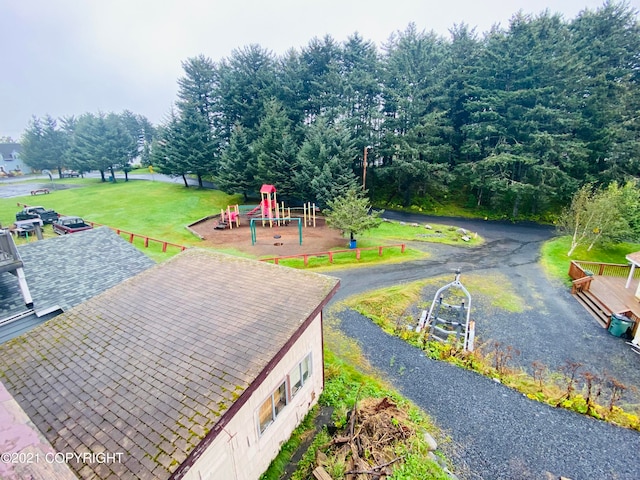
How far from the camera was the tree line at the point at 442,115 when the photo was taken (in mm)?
29328

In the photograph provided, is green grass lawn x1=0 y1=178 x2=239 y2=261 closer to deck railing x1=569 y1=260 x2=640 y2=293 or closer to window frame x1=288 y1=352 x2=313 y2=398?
window frame x1=288 y1=352 x2=313 y2=398

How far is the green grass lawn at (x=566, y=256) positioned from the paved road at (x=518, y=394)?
214 centimetres

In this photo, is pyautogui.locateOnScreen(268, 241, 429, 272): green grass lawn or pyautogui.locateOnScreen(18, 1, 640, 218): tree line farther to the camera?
pyautogui.locateOnScreen(18, 1, 640, 218): tree line

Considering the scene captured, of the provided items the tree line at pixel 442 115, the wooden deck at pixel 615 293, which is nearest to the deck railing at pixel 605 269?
the wooden deck at pixel 615 293

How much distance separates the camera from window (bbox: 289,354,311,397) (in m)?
7.84

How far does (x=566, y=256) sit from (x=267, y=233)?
22718mm

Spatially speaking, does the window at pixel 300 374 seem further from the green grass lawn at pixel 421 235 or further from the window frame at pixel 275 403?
the green grass lawn at pixel 421 235

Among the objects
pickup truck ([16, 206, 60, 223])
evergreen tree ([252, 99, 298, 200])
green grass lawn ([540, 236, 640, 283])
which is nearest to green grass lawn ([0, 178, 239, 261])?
pickup truck ([16, 206, 60, 223])

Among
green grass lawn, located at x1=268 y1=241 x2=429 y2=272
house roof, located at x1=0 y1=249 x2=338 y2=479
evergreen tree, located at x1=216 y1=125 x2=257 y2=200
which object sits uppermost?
evergreen tree, located at x1=216 y1=125 x2=257 y2=200

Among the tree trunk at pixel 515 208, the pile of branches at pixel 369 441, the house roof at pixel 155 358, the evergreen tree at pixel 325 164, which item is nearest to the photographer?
the house roof at pixel 155 358

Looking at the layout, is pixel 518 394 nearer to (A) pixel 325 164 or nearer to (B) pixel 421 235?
(B) pixel 421 235

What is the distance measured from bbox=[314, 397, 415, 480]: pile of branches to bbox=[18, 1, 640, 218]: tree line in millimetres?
23411

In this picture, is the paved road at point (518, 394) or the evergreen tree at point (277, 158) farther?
the evergreen tree at point (277, 158)

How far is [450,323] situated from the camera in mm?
12992
